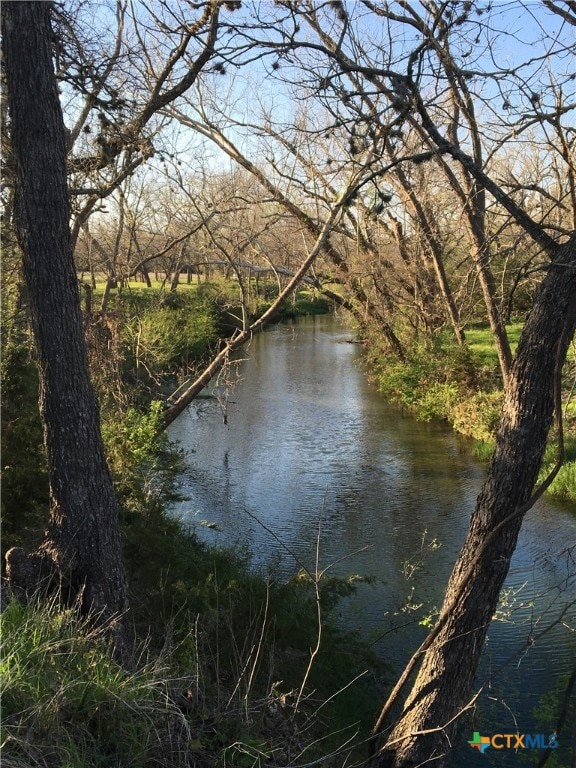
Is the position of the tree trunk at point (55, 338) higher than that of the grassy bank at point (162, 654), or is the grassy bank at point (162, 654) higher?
the tree trunk at point (55, 338)

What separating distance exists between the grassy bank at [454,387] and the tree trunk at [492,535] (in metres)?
7.11

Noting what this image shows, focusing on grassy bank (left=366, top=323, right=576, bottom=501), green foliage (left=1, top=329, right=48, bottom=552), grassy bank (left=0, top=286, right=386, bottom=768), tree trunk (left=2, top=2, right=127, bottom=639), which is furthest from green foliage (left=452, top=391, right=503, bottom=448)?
tree trunk (left=2, top=2, right=127, bottom=639)

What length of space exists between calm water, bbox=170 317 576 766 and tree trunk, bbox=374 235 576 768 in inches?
16.9

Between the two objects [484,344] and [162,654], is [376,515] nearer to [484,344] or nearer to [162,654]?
[162,654]

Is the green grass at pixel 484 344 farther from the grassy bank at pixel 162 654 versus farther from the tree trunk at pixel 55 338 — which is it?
the tree trunk at pixel 55 338

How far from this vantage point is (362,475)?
1115cm

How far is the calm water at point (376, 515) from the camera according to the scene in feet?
19.8

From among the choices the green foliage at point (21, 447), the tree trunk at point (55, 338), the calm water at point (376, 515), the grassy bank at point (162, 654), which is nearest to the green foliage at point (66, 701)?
the grassy bank at point (162, 654)

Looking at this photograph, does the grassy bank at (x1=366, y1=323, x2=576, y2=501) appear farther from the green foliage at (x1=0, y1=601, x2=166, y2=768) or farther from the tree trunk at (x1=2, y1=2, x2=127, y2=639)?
the green foliage at (x1=0, y1=601, x2=166, y2=768)

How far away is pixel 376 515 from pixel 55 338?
6.42 meters

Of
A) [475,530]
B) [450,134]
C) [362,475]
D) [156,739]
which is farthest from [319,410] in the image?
[156,739]

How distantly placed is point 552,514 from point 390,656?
4419mm

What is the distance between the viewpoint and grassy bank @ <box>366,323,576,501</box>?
42.5 ft

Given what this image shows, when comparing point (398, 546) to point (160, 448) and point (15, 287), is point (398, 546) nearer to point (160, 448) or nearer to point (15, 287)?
point (160, 448)
